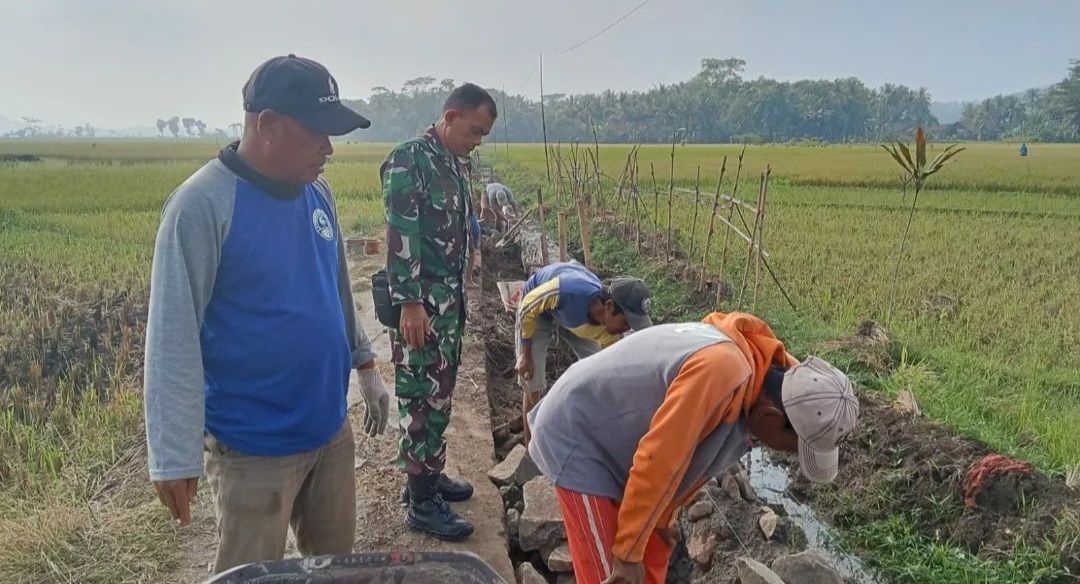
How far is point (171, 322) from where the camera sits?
1.43 m

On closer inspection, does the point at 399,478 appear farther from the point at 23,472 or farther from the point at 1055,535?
the point at 1055,535

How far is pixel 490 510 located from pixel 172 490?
200cm

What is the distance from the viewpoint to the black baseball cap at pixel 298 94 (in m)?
1.55

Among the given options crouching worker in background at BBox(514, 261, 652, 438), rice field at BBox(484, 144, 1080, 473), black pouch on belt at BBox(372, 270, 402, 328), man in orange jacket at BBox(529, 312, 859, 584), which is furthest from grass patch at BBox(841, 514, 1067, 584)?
black pouch on belt at BBox(372, 270, 402, 328)

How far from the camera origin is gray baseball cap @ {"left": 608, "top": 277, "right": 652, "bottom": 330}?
3020 mm

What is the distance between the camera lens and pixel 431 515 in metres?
2.95

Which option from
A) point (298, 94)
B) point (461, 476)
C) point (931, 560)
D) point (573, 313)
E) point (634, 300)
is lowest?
point (931, 560)

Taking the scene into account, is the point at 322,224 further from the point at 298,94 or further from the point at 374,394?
the point at 374,394

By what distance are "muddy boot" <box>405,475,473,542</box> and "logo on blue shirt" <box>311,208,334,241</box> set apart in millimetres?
1451

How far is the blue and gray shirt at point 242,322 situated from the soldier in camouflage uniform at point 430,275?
2.70ft

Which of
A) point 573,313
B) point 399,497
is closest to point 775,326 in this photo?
point 573,313

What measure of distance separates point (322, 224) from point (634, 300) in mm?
1571

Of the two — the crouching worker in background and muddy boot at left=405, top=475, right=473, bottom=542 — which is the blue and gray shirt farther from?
the crouching worker in background

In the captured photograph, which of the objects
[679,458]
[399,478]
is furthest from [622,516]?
[399,478]
